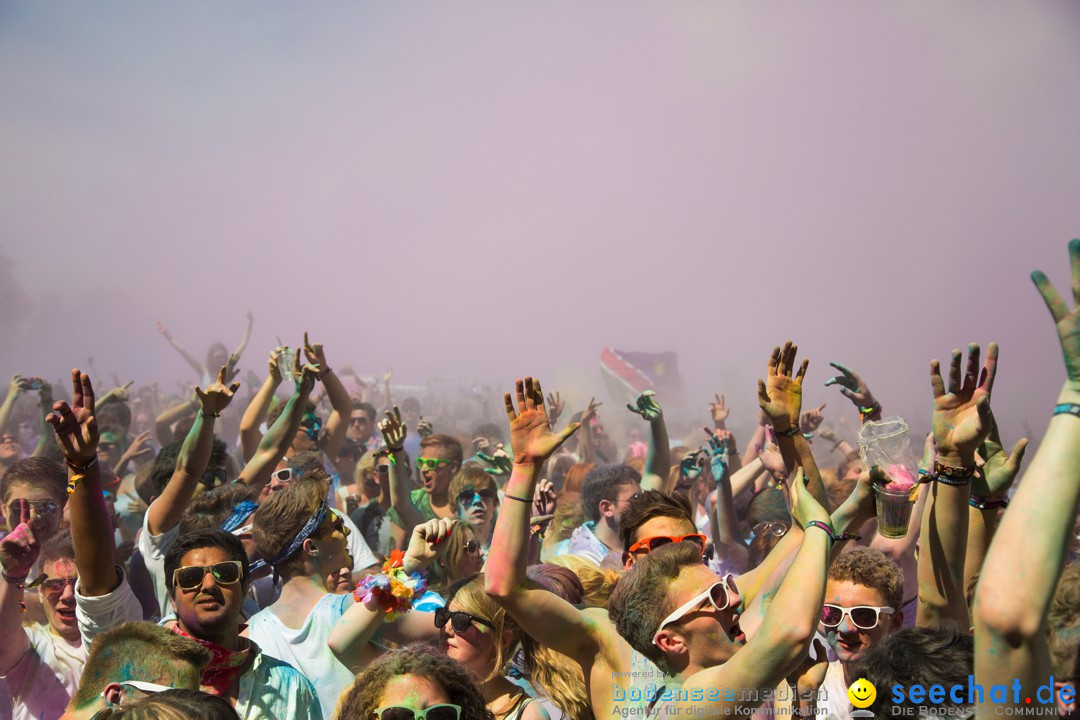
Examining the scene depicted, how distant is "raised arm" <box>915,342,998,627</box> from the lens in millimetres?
A: 2469

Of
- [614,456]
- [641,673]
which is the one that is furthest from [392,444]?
[614,456]

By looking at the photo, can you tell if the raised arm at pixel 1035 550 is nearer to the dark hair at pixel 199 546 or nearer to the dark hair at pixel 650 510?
the dark hair at pixel 650 510

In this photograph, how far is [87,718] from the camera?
215 centimetres

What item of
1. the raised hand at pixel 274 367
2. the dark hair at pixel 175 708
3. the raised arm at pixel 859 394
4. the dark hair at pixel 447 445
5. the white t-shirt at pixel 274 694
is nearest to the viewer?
the dark hair at pixel 175 708

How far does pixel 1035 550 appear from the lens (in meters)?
1.49

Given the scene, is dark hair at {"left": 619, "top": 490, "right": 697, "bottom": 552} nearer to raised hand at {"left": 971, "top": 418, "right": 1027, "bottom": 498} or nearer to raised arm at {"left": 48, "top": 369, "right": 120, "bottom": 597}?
raised hand at {"left": 971, "top": 418, "right": 1027, "bottom": 498}

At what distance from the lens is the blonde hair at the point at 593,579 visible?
3428 mm

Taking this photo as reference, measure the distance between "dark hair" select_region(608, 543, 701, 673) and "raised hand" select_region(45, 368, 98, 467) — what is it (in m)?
1.88

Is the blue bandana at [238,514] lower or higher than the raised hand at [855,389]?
lower

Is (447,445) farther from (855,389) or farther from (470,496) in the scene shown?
(855,389)

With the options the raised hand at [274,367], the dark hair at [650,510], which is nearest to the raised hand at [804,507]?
the dark hair at [650,510]

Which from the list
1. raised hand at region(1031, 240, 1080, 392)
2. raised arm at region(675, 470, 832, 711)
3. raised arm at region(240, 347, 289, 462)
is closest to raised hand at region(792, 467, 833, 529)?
raised arm at region(675, 470, 832, 711)

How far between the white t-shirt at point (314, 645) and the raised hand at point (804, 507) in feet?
5.80

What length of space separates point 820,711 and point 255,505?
2.59 metres
